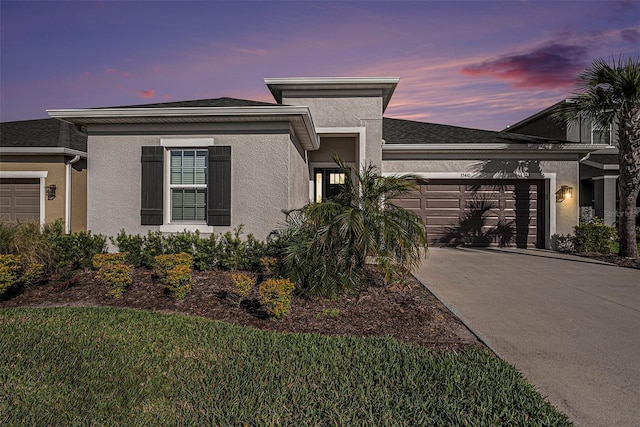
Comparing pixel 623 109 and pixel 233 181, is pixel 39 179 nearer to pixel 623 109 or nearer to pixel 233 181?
pixel 233 181

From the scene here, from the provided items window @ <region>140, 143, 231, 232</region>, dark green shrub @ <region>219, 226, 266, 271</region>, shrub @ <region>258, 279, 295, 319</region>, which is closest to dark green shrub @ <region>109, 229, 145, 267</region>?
window @ <region>140, 143, 231, 232</region>

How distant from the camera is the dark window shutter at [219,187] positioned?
7.48m

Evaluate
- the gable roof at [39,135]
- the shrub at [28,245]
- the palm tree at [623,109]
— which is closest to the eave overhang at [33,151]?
the gable roof at [39,135]

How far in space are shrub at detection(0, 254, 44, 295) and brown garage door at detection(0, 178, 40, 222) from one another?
6.54 m

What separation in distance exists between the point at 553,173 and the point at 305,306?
10.3 meters

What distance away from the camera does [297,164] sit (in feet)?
28.8

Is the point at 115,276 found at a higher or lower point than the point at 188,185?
lower

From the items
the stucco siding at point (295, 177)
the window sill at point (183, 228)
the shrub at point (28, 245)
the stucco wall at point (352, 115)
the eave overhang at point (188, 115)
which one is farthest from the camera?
the stucco wall at point (352, 115)

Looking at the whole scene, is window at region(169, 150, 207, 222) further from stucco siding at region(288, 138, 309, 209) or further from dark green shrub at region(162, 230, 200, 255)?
stucco siding at region(288, 138, 309, 209)

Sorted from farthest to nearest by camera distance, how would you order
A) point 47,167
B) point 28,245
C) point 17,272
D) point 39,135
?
point 39,135, point 47,167, point 28,245, point 17,272

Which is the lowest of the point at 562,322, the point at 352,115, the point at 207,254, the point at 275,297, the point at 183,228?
the point at 562,322

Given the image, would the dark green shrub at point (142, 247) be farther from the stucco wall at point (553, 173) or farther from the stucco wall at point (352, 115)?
the stucco wall at point (553, 173)

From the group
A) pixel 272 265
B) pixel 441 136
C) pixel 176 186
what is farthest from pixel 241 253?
pixel 441 136

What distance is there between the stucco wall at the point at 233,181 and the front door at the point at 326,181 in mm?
3769
